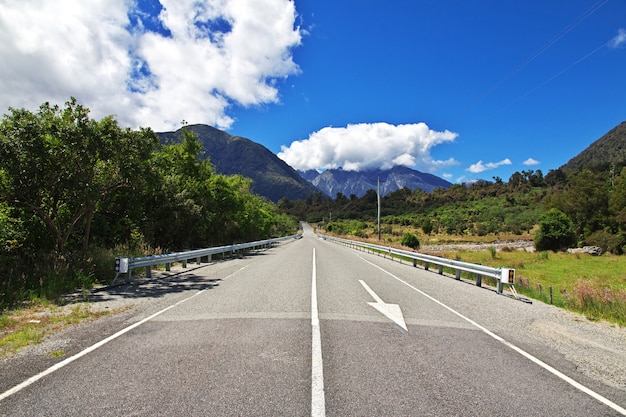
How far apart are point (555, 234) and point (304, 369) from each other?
57.0m

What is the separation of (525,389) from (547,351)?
203cm

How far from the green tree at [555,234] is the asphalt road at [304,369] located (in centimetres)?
5150

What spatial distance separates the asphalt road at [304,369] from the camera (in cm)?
351

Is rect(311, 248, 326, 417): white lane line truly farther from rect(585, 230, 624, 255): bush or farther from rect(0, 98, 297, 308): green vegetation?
rect(585, 230, 624, 255): bush

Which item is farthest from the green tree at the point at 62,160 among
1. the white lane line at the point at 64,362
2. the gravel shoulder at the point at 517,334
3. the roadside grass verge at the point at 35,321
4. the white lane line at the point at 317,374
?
the white lane line at the point at 317,374

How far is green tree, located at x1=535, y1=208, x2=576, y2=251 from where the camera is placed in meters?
50.0

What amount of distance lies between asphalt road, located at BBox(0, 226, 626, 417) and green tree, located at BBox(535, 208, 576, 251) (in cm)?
5150

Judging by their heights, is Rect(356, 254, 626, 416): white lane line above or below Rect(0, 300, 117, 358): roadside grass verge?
below

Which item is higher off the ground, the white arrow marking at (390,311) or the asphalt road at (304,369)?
the asphalt road at (304,369)

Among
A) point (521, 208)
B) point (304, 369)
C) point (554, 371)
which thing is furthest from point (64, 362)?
point (521, 208)

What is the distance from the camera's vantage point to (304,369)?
172 inches

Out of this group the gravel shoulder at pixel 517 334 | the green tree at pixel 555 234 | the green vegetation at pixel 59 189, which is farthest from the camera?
the green tree at pixel 555 234

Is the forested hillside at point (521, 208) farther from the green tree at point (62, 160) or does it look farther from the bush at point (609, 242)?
the green tree at point (62, 160)

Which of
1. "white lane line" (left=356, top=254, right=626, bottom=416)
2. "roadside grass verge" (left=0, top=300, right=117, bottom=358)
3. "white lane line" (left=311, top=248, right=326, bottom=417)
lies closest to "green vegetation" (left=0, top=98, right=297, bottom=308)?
"roadside grass verge" (left=0, top=300, right=117, bottom=358)
